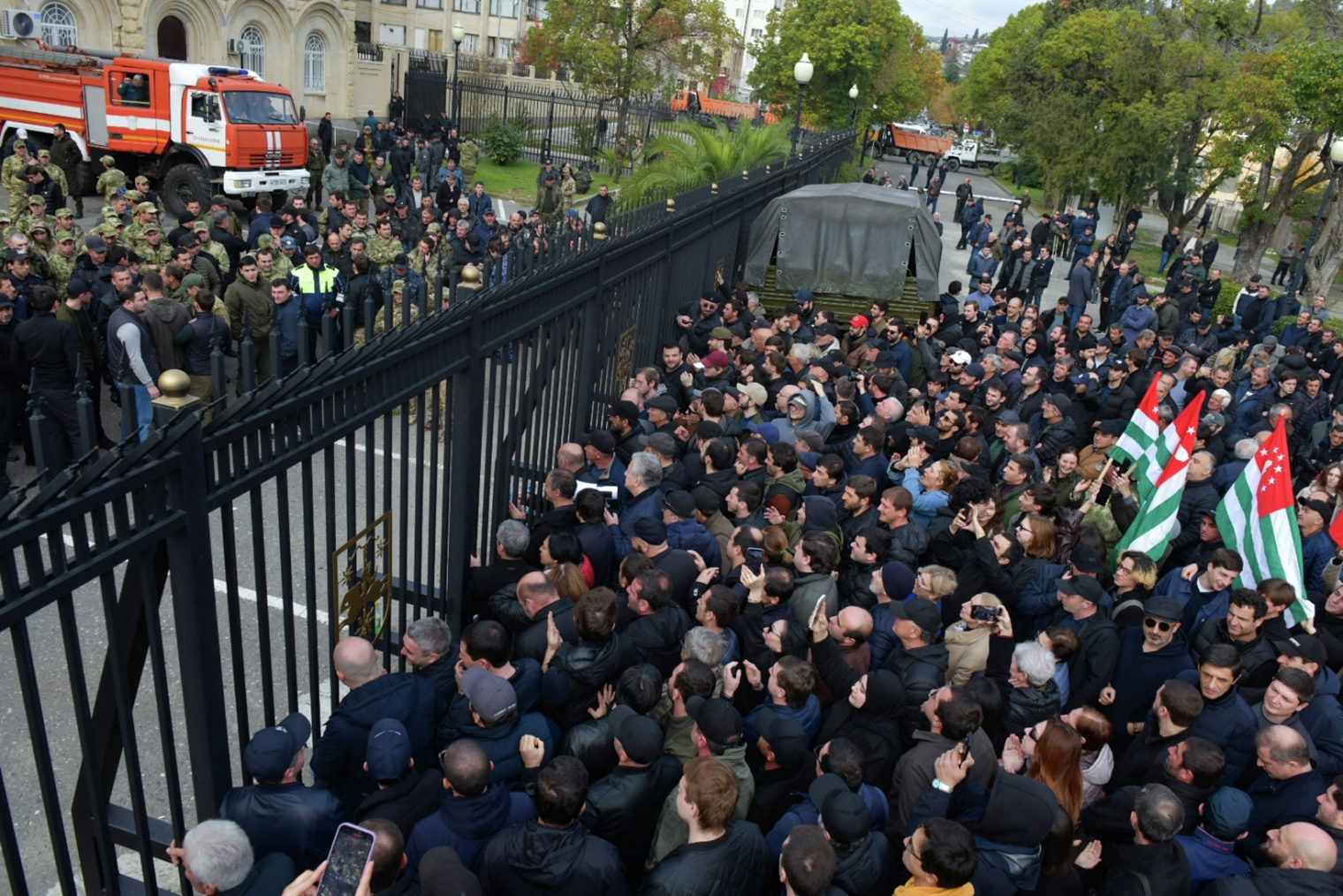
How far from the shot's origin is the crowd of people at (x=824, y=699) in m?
3.36

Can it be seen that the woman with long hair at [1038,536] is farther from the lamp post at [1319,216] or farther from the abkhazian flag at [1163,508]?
the lamp post at [1319,216]

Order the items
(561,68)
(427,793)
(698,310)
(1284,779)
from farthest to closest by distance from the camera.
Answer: (561,68) < (698,310) < (1284,779) < (427,793)

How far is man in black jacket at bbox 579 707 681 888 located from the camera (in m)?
3.67

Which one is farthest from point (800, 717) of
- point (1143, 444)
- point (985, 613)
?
point (1143, 444)

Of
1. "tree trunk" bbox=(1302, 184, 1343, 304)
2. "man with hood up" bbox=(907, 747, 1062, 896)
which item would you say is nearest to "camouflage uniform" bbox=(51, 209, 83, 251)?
"man with hood up" bbox=(907, 747, 1062, 896)

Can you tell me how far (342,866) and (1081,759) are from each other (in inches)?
128

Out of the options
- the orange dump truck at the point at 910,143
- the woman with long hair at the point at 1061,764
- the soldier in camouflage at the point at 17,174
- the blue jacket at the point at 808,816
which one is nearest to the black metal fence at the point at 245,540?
the blue jacket at the point at 808,816

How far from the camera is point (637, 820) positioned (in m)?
3.77

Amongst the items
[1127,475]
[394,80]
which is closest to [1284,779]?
[1127,475]

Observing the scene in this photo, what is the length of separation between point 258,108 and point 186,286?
1103 centimetres

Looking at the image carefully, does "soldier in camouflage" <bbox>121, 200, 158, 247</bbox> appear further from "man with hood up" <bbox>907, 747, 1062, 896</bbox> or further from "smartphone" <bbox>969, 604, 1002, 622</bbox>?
"man with hood up" <bbox>907, 747, 1062, 896</bbox>

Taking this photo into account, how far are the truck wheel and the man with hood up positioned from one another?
1767 centimetres

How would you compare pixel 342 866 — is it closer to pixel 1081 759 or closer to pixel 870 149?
pixel 1081 759

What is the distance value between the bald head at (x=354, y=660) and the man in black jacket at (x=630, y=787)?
99 cm
